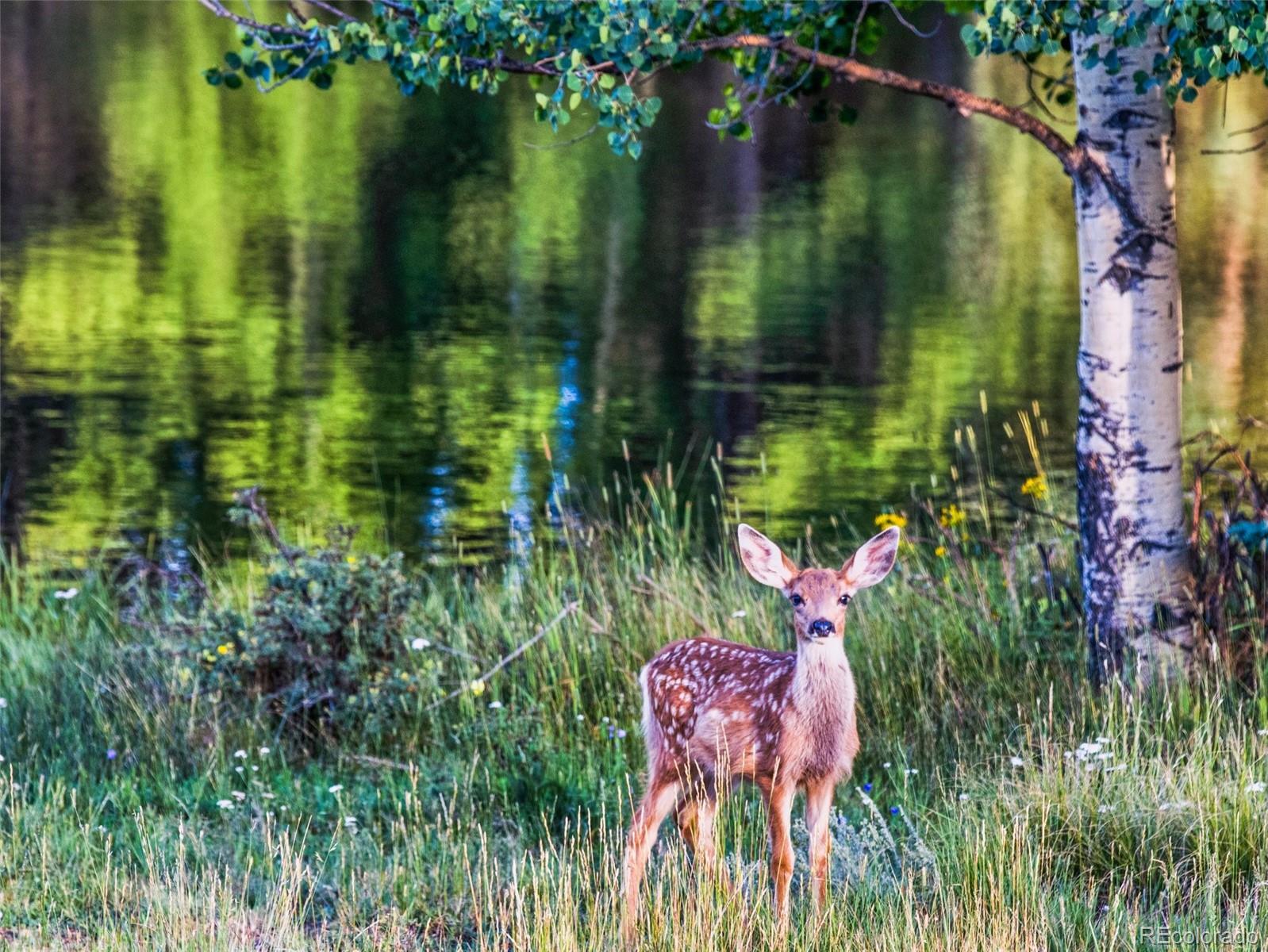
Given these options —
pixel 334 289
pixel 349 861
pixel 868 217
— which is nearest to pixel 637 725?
pixel 349 861

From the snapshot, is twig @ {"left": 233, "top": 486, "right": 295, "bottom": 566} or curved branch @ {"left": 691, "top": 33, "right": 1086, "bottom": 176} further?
twig @ {"left": 233, "top": 486, "right": 295, "bottom": 566}

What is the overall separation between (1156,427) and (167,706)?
436 cm

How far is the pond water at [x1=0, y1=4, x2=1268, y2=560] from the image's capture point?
51.3 ft

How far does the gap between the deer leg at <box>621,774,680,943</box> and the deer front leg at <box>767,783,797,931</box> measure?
432 millimetres

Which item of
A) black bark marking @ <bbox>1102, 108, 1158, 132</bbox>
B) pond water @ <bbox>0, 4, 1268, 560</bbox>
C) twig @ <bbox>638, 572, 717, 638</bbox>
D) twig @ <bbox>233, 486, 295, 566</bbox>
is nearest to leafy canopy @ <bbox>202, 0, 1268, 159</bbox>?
black bark marking @ <bbox>1102, 108, 1158, 132</bbox>

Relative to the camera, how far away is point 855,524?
14047mm

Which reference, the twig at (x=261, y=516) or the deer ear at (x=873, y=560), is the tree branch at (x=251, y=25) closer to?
the twig at (x=261, y=516)

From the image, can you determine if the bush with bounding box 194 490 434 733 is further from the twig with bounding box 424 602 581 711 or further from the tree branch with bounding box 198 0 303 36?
the tree branch with bounding box 198 0 303 36

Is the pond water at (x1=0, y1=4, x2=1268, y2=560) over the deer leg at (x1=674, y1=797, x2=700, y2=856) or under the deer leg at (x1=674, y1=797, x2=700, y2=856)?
over

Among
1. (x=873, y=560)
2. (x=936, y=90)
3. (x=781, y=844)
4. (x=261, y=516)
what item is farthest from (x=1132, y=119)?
(x=261, y=516)

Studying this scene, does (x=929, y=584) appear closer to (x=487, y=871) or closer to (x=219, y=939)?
(x=487, y=871)

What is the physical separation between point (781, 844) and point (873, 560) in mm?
873

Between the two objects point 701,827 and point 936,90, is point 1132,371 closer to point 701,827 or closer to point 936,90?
point 936,90

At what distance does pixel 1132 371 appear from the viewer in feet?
23.1
